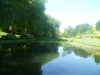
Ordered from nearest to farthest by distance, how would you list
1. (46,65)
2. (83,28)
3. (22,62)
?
(46,65) → (22,62) → (83,28)

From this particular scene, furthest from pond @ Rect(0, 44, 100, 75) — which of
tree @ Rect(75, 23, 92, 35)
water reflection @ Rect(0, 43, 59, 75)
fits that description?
tree @ Rect(75, 23, 92, 35)

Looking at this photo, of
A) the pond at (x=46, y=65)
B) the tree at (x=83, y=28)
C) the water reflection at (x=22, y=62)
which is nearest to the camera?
the water reflection at (x=22, y=62)

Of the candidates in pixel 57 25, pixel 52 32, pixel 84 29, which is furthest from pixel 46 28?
pixel 84 29

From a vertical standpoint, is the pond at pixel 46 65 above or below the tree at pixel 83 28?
below

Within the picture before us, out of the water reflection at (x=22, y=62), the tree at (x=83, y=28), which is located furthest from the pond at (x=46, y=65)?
the tree at (x=83, y=28)

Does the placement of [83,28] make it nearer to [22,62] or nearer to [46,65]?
[22,62]

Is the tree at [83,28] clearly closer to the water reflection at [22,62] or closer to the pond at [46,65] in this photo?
the water reflection at [22,62]

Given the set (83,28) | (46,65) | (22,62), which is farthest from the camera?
(83,28)

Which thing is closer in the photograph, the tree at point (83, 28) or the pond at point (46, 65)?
the pond at point (46, 65)

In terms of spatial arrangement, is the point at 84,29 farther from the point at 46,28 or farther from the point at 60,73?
the point at 60,73

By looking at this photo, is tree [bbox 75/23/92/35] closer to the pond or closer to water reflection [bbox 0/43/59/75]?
water reflection [bbox 0/43/59/75]

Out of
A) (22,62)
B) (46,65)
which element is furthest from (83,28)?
(46,65)

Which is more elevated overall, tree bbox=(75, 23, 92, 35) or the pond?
tree bbox=(75, 23, 92, 35)

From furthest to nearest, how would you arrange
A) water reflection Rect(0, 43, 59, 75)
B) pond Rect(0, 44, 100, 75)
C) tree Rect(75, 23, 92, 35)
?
tree Rect(75, 23, 92, 35) → pond Rect(0, 44, 100, 75) → water reflection Rect(0, 43, 59, 75)
